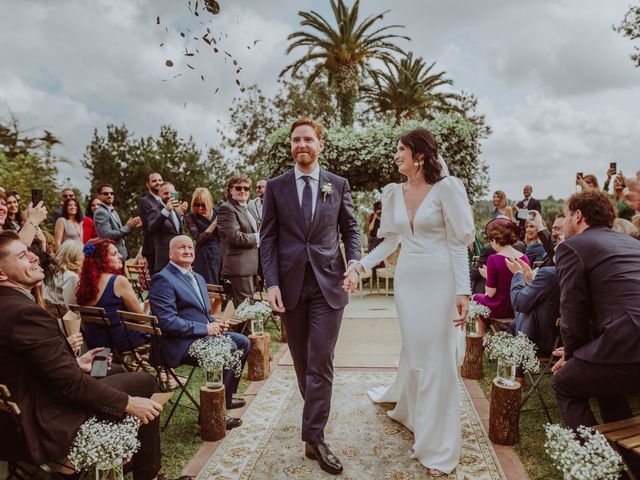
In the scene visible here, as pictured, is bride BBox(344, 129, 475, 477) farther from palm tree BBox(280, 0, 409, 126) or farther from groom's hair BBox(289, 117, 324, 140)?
palm tree BBox(280, 0, 409, 126)

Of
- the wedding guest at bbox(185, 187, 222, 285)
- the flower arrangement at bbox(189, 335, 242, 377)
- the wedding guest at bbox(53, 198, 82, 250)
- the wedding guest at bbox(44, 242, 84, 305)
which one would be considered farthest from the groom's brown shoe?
the wedding guest at bbox(53, 198, 82, 250)

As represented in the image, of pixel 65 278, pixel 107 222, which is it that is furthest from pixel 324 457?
pixel 107 222

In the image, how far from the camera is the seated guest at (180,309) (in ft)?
12.2

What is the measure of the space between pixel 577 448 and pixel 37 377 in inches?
99.4

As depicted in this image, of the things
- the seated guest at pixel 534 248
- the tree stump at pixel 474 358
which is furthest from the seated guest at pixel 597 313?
A: the seated guest at pixel 534 248

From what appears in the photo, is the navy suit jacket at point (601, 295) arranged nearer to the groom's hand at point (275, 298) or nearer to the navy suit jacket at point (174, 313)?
the groom's hand at point (275, 298)

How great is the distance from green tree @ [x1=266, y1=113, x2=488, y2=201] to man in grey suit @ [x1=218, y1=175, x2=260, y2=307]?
4.94m

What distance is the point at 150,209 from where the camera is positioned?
255 inches

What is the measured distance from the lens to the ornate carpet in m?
3.17

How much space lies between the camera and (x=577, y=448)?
206cm

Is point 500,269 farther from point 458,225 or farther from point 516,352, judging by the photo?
point 458,225

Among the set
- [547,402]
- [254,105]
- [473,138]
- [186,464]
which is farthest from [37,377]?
[254,105]

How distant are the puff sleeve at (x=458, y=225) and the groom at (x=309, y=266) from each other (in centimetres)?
67

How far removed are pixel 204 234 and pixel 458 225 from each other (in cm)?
430
